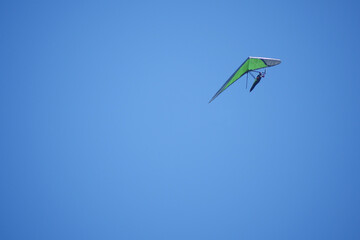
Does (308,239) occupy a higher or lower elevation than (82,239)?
higher

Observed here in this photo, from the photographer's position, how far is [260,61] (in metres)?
10.1

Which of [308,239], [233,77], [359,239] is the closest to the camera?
[233,77]

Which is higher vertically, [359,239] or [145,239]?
[359,239]

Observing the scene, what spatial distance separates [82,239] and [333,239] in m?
46.4

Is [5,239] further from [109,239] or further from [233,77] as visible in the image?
A: [233,77]

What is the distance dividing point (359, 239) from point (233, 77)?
3926cm

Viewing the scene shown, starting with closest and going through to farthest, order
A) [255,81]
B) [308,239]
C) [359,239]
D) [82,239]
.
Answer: [255,81] → [359,239] → [308,239] → [82,239]

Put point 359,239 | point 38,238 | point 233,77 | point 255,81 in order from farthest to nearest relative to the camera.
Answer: point 38,238, point 359,239, point 255,81, point 233,77

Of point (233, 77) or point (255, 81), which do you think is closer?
point (233, 77)

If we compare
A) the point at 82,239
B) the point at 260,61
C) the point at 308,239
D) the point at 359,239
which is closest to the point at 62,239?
the point at 82,239

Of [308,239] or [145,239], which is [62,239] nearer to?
[145,239]

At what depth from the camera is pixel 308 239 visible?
108 feet

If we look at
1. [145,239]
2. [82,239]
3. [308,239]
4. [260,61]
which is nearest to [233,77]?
[260,61]

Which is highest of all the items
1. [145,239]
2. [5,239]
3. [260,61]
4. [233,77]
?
[260,61]
